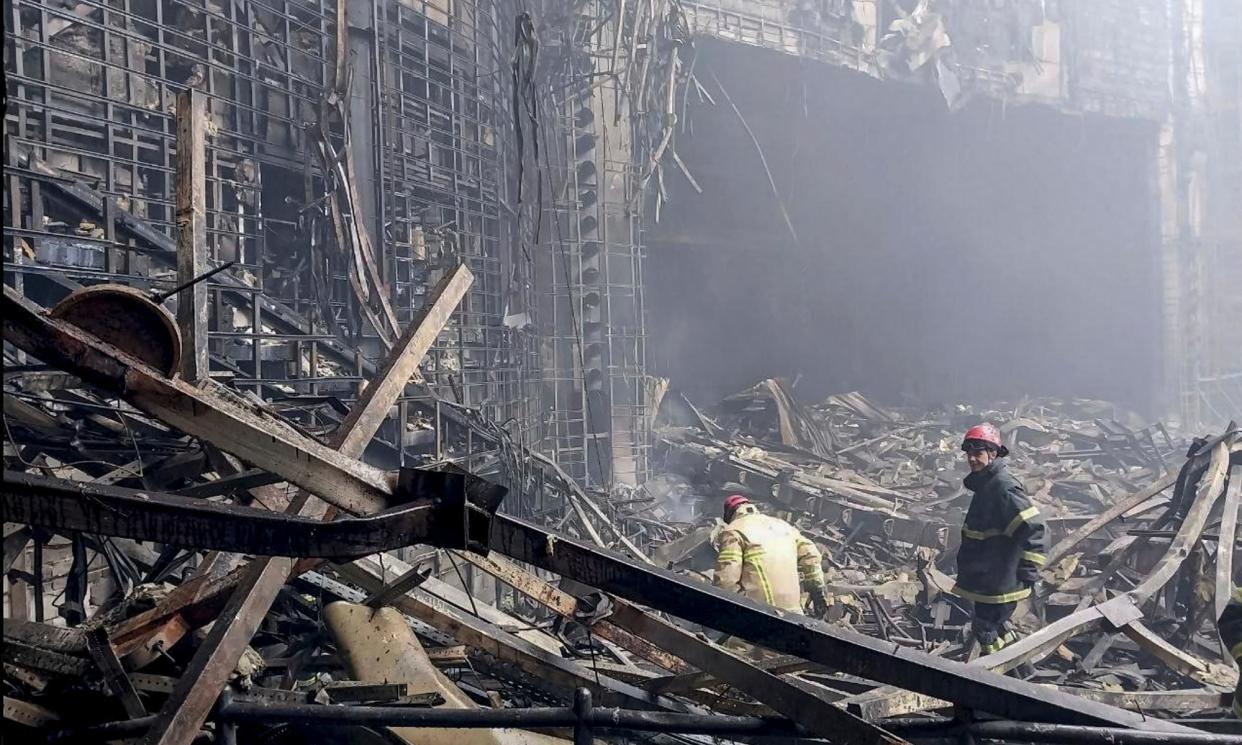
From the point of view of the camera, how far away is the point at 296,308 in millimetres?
10070

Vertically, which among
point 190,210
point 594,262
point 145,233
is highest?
point 594,262

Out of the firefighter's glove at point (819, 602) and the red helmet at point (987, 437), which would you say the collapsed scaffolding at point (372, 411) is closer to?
the firefighter's glove at point (819, 602)

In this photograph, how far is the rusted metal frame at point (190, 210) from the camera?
3.22m

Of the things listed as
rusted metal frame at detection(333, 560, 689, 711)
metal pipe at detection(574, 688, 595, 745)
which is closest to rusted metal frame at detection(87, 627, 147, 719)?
rusted metal frame at detection(333, 560, 689, 711)

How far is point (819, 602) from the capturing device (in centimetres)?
669

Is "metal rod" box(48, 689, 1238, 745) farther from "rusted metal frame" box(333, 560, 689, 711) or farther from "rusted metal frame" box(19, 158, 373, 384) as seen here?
"rusted metal frame" box(19, 158, 373, 384)

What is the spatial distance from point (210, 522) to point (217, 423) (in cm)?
36

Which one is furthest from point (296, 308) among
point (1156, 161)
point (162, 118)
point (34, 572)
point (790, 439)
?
point (1156, 161)

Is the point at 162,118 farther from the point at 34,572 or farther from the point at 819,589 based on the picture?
the point at 819,589

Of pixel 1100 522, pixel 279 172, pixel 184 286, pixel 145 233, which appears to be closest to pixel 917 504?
pixel 1100 522

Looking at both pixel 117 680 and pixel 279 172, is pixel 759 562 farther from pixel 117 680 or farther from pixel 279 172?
pixel 279 172

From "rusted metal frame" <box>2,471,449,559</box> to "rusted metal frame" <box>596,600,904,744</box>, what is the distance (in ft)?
3.37

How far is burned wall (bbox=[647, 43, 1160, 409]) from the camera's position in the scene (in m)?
24.5

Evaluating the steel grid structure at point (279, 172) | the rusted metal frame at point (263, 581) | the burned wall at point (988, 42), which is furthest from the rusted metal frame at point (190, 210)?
the burned wall at point (988, 42)
